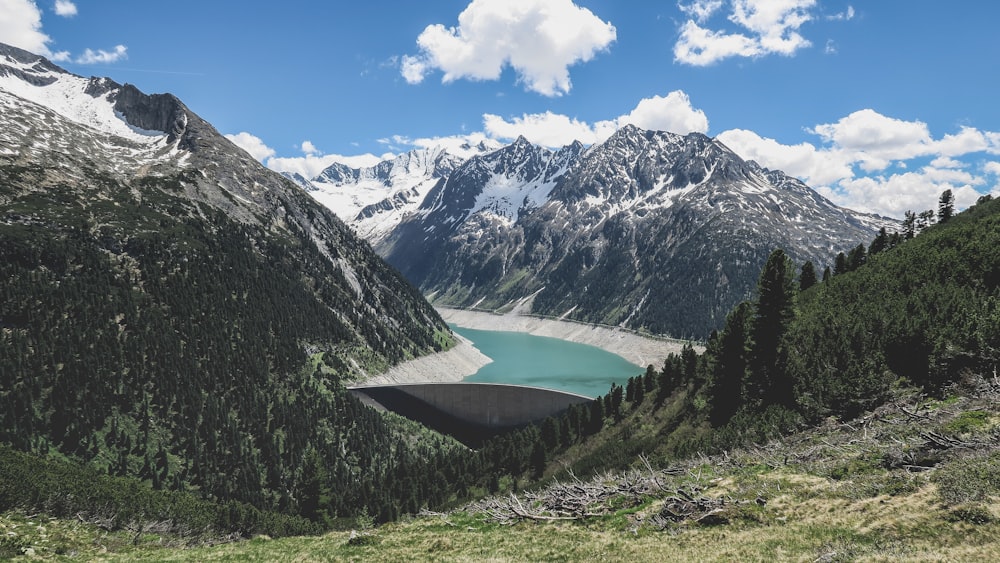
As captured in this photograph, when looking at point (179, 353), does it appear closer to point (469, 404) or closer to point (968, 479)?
point (469, 404)

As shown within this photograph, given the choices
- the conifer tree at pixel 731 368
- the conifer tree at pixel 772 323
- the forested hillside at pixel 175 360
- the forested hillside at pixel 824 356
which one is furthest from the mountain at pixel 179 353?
the conifer tree at pixel 772 323

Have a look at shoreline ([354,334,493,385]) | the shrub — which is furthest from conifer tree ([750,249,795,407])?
shoreline ([354,334,493,385])

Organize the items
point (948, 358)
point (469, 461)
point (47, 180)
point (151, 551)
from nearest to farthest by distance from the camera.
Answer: point (151, 551), point (948, 358), point (469, 461), point (47, 180)

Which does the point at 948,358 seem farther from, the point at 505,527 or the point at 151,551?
the point at 151,551

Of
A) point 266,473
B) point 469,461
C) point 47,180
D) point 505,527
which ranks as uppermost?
point 47,180

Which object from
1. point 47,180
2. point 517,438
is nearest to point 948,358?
point 517,438

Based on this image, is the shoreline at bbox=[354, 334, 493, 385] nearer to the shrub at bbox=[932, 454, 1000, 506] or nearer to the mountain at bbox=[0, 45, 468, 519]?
the mountain at bbox=[0, 45, 468, 519]
